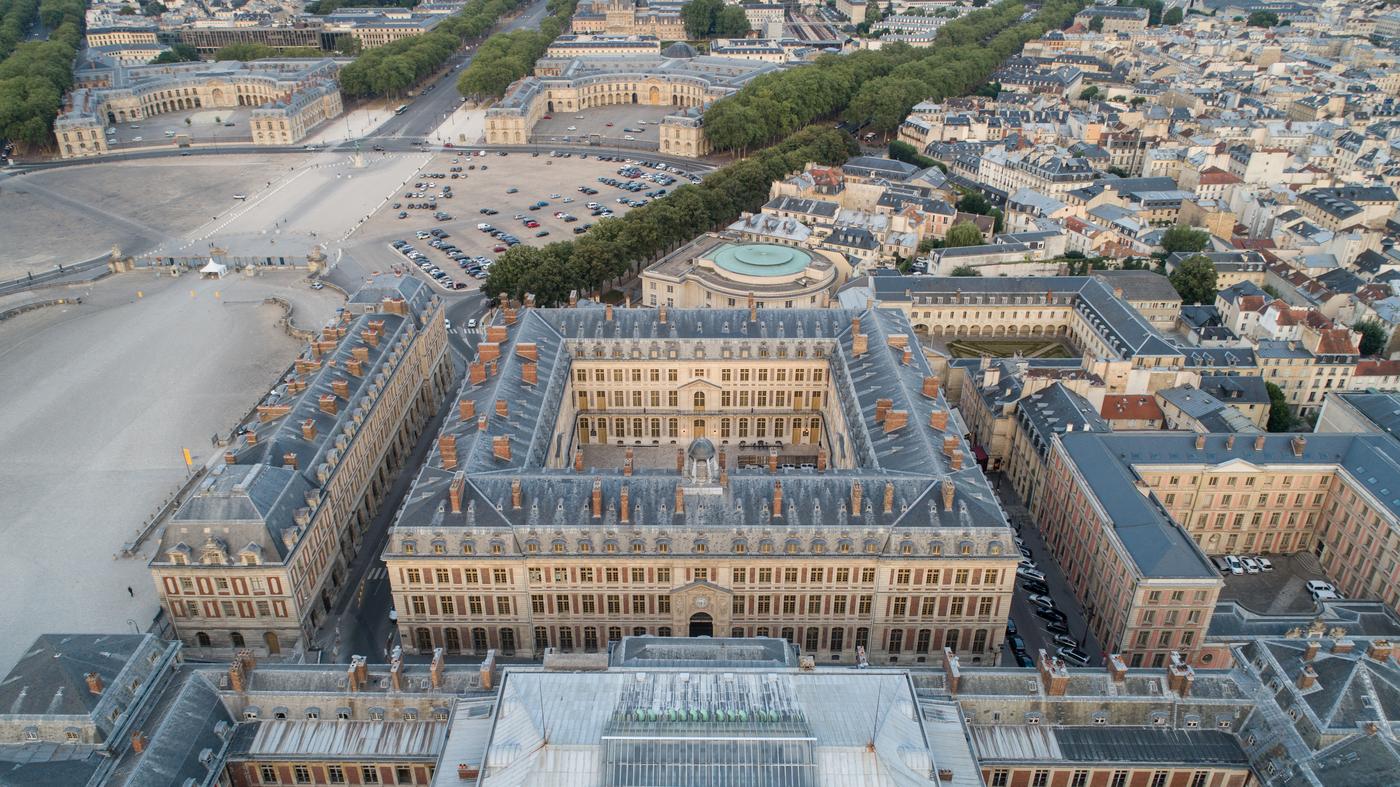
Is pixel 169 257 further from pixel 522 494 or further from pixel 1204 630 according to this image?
pixel 1204 630

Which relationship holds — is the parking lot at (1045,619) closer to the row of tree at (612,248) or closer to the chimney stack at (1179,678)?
the chimney stack at (1179,678)

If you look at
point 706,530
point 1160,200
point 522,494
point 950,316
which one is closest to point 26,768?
point 522,494

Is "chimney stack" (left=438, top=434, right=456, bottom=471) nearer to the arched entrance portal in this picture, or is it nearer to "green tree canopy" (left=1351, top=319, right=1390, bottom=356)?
the arched entrance portal

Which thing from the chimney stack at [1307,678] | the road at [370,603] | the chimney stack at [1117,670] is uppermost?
the chimney stack at [1307,678]

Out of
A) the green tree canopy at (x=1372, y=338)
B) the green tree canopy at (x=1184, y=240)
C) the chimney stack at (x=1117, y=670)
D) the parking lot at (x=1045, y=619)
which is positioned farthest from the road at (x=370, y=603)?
the green tree canopy at (x=1372, y=338)

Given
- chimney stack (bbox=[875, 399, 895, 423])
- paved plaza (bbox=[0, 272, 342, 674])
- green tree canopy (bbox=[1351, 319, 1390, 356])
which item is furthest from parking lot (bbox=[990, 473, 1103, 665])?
paved plaza (bbox=[0, 272, 342, 674])

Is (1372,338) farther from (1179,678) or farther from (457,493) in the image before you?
(457,493)
